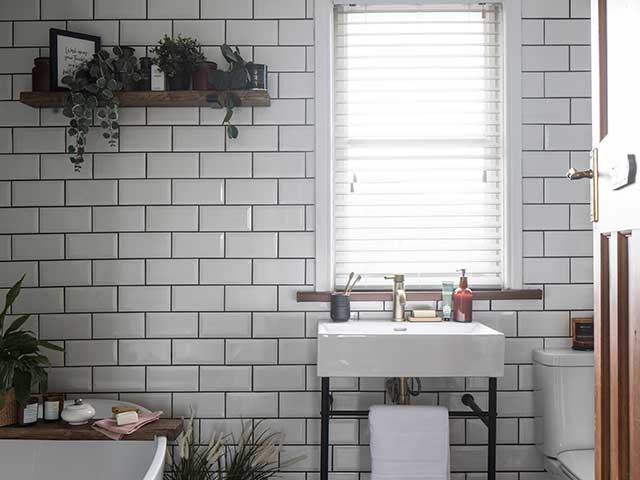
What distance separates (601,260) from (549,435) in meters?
1.55

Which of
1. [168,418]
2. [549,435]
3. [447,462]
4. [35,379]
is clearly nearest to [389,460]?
[447,462]

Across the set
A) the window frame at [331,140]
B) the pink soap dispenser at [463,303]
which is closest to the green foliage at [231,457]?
the window frame at [331,140]

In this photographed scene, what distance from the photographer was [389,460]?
256 cm

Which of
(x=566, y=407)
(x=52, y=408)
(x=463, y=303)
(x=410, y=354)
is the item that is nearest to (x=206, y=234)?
(x=52, y=408)

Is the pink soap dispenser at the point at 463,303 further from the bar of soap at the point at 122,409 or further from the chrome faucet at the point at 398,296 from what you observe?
the bar of soap at the point at 122,409

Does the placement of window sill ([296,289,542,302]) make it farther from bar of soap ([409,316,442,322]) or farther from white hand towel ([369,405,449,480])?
white hand towel ([369,405,449,480])

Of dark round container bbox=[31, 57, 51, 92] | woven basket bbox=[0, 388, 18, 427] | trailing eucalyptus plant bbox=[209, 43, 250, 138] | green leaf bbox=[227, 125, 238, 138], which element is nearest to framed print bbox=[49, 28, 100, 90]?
dark round container bbox=[31, 57, 51, 92]

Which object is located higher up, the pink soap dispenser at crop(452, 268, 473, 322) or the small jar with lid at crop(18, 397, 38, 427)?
the pink soap dispenser at crop(452, 268, 473, 322)

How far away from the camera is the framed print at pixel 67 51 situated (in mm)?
2781

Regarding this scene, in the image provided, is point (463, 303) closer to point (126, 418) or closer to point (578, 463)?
point (578, 463)

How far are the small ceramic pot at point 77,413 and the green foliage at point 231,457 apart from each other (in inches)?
15.0

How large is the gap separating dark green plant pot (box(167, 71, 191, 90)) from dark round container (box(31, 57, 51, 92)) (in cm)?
51

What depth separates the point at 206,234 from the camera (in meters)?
2.92

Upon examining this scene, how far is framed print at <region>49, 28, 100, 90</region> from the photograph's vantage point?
2781 mm
